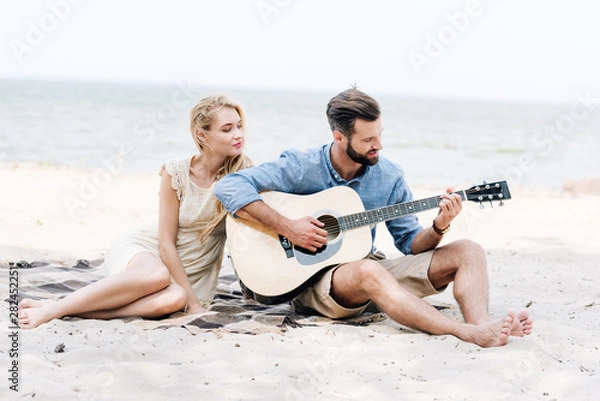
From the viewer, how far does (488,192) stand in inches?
138

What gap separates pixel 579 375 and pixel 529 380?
0.22 metres

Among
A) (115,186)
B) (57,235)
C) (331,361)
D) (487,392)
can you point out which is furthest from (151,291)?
(115,186)

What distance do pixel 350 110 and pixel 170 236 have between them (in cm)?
121

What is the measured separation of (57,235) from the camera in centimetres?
595

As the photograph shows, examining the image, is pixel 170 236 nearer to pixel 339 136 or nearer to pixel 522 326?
pixel 339 136

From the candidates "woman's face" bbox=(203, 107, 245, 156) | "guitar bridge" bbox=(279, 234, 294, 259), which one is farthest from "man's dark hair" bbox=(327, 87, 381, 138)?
"guitar bridge" bbox=(279, 234, 294, 259)

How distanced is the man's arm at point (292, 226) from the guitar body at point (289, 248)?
6cm

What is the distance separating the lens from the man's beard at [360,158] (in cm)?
A: 370

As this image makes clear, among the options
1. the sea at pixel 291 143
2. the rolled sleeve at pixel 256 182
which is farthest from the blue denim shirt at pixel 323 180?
the sea at pixel 291 143

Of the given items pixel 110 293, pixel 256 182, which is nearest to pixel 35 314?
pixel 110 293

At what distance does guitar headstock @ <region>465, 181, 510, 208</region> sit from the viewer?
3.51 meters

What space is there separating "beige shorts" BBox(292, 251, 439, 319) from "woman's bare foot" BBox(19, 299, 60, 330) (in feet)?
4.26

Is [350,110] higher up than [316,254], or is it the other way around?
[350,110]

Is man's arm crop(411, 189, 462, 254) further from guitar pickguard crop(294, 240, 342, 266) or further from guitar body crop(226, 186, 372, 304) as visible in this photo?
guitar pickguard crop(294, 240, 342, 266)
